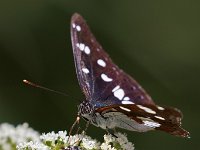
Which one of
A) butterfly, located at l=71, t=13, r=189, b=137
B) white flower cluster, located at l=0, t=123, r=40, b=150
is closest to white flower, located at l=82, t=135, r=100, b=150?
butterfly, located at l=71, t=13, r=189, b=137

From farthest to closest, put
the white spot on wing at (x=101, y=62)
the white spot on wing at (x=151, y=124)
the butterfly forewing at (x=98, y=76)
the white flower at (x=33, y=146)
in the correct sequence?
the white spot on wing at (x=101, y=62) < the butterfly forewing at (x=98, y=76) < the white flower at (x=33, y=146) < the white spot on wing at (x=151, y=124)

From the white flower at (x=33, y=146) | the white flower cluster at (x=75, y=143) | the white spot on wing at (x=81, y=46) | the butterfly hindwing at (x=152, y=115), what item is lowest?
the white flower at (x=33, y=146)

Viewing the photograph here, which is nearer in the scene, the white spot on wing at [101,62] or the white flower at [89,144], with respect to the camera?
the white flower at [89,144]

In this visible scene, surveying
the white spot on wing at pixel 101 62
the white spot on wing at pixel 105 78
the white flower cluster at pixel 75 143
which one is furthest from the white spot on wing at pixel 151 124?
the white spot on wing at pixel 101 62

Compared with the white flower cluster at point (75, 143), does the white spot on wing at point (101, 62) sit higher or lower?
higher

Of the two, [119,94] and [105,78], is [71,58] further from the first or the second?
[119,94]

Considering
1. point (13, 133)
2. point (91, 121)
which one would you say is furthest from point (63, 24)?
point (91, 121)

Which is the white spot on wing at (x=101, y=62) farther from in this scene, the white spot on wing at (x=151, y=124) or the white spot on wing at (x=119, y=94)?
the white spot on wing at (x=151, y=124)
